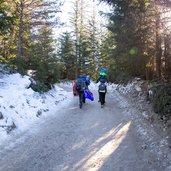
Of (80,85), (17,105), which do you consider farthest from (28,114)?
(80,85)

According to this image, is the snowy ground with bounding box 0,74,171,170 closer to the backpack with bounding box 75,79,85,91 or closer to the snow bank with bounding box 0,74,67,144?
the snow bank with bounding box 0,74,67,144

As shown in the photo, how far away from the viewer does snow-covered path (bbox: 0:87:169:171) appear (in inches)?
231

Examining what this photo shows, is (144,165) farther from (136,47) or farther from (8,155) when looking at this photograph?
(136,47)

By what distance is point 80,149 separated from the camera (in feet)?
22.9

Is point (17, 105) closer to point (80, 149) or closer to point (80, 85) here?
point (80, 85)

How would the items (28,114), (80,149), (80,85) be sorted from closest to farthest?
(80,149), (28,114), (80,85)

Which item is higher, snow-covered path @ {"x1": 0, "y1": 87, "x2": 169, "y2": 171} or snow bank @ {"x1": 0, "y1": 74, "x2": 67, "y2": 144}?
snow bank @ {"x1": 0, "y1": 74, "x2": 67, "y2": 144}

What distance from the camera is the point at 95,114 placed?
471 inches

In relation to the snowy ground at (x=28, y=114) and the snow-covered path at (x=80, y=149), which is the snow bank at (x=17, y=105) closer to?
the snowy ground at (x=28, y=114)

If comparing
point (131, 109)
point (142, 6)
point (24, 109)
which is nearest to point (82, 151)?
point (24, 109)

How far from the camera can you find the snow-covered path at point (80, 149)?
5.86 metres

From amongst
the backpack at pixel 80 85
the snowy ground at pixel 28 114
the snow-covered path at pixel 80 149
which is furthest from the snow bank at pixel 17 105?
the backpack at pixel 80 85

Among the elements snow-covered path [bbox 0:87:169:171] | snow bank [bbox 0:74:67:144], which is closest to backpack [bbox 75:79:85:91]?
snow bank [bbox 0:74:67:144]

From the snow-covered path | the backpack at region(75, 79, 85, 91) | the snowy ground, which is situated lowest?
the snow-covered path
